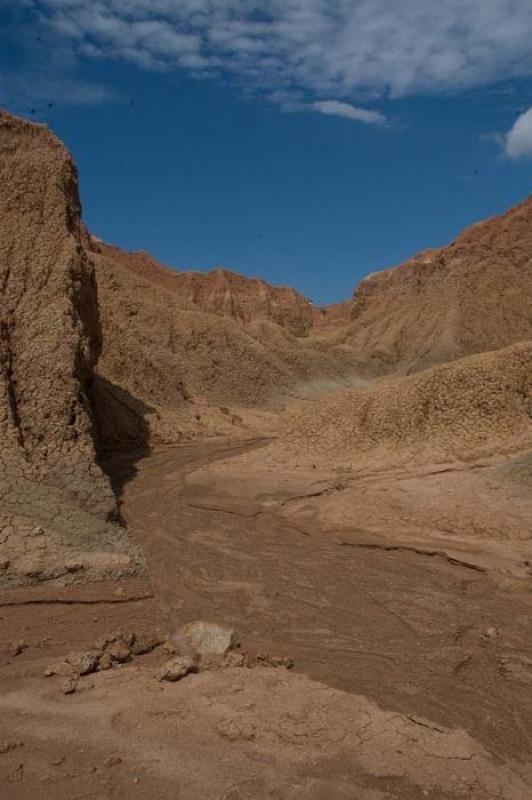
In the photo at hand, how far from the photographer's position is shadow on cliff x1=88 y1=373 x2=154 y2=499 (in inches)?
544

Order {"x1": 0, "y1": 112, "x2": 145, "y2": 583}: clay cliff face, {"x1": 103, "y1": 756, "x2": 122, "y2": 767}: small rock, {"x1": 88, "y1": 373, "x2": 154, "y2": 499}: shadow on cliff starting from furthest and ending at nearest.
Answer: {"x1": 88, "y1": 373, "x2": 154, "y2": 499}: shadow on cliff
{"x1": 0, "y1": 112, "x2": 145, "y2": 583}: clay cliff face
{"x1": 103, "y1": 756, "x2": 122, "y2": 767}: small rock

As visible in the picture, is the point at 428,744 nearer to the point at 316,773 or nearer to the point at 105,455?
the point at 316,773

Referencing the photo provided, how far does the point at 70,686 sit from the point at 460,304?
4116cm

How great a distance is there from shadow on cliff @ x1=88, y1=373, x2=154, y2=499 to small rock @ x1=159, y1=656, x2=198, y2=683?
28.3ft

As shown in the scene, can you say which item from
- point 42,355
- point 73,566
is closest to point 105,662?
point 73,566

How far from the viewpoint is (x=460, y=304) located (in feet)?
136

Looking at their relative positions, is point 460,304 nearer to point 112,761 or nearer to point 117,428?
point 117,428

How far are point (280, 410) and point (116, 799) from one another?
2461cm

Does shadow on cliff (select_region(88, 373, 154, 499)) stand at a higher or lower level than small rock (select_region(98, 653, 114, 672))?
higher

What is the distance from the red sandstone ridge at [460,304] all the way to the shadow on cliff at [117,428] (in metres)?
25.9

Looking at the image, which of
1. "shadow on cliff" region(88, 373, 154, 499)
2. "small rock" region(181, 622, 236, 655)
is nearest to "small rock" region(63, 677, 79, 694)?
"small rock" region(181, 622, 236, 655)

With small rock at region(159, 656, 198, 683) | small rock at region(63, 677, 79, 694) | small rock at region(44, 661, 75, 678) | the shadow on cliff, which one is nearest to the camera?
small rock at region(63, 677, 79, 694)

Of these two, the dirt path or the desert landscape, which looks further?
the dirt path

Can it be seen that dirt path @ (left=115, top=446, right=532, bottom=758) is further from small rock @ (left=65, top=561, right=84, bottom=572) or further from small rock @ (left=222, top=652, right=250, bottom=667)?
small rock @ (left=65, top=561, right=84, bottom=572)
